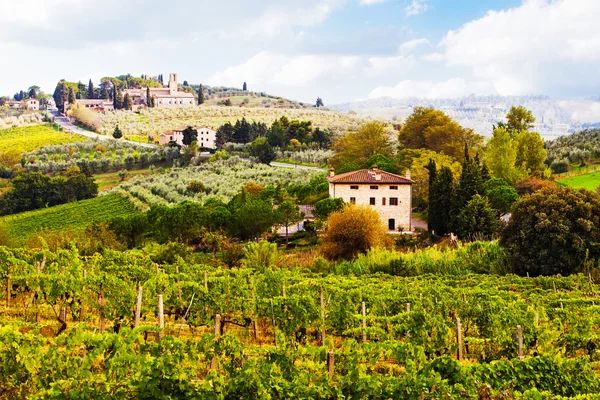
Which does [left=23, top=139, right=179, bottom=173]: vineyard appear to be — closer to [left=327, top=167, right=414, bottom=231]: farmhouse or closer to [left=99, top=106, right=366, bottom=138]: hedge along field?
[left=99, top=106, right=366, bottom=138]: hedge along field

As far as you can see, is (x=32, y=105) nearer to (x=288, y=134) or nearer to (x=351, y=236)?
(x=288, y=134)

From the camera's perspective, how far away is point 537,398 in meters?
7.41

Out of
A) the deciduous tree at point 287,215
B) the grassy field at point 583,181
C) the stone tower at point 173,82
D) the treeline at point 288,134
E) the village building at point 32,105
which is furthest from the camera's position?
the stone tower at point 173,82

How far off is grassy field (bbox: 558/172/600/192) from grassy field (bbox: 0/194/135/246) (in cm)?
4098

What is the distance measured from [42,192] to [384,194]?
44546mm

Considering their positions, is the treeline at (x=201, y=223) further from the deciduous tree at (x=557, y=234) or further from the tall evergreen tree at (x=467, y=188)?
the deciduous tree at (x=557, y=234)

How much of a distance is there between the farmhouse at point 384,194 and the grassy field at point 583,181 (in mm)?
16310

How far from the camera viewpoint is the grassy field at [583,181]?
160 feet

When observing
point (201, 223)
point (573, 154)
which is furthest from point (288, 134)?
point (201, 223)

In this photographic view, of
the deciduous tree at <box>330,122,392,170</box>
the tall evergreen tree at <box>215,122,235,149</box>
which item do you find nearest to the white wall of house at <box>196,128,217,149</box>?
the tall evergreen tree at <box>215,122,235,149</box>

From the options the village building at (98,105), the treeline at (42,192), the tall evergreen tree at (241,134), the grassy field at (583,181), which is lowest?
the treeline at (42,192)

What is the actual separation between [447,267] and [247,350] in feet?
61.9

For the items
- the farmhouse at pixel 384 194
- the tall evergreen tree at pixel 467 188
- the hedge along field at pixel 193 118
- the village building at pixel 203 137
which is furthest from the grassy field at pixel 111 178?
the tall evergreen tree at pixel 467 188

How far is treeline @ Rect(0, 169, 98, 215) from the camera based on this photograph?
67062 mm
